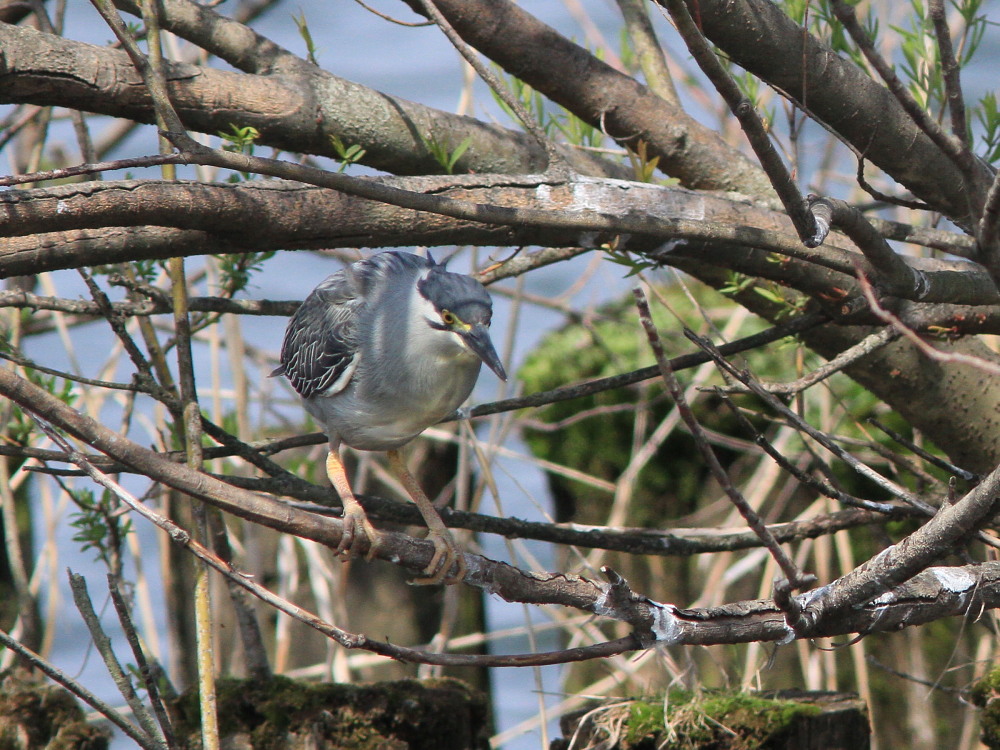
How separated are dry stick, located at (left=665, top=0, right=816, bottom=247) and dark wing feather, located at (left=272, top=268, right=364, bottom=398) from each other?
1294mm

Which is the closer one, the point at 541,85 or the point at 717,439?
the point at 541,85

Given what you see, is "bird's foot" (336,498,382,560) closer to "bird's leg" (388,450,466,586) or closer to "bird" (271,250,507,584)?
"bird" (271,250,507,584)

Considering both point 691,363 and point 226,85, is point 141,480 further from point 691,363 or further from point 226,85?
point 691,363

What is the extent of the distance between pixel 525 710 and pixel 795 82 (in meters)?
4.98

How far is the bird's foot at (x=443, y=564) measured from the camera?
7.40 feet

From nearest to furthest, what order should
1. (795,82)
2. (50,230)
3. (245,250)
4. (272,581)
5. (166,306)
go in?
(50,230) → (795,82) → (245,250) → (166,306) → (272,581)

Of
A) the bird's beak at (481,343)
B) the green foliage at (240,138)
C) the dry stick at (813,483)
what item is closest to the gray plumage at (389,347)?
the bird's beak at (481,343)

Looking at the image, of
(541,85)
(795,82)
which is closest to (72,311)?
(541,85)

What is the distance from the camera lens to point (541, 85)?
9.36 feet

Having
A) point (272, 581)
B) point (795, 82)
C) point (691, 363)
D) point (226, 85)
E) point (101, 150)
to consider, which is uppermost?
point (101, 150)

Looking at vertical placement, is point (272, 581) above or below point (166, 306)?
below

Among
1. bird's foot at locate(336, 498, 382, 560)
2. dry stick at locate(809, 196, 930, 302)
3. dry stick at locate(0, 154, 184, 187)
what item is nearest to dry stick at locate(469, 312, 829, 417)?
bird's foot at locate(336, 498, 382, 560)

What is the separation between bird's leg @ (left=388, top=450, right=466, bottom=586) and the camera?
2.26 meters

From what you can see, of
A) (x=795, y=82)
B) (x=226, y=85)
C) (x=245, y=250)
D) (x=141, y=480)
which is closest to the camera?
(x=795, y=82)
